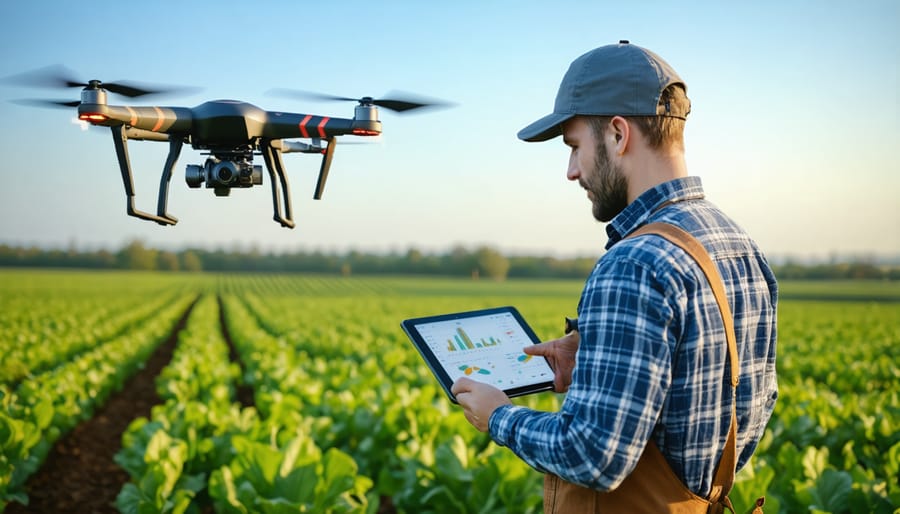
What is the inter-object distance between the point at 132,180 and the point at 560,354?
1.31m

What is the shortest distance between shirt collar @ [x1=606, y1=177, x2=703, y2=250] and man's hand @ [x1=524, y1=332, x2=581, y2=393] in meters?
0.33

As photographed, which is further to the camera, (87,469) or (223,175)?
(87,469)

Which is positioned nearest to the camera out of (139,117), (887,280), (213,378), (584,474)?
(139,117)

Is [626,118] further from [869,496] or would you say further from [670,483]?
[869,496]

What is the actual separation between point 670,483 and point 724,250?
59 centimetres

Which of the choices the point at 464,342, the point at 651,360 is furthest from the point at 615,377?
the point at 464,342

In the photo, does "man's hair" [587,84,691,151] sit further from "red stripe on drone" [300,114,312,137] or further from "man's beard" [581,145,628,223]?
"red stripe on drone" [300,114,312,137]

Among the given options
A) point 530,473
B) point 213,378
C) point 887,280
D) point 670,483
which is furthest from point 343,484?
point 887,280

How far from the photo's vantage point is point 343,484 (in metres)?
3.98

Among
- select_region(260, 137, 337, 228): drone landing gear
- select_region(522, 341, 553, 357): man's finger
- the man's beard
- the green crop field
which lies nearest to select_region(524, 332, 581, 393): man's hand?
select_region(522, 341, 553, 357): man's finger

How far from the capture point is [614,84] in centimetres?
166

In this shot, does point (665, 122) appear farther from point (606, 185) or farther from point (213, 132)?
point (213, 132)

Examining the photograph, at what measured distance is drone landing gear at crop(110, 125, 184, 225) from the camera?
91cm

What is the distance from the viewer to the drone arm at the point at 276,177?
99 centimetres
